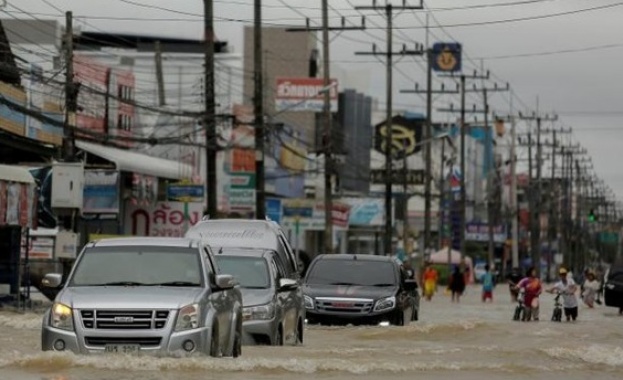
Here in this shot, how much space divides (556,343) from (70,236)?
16068 millimetres

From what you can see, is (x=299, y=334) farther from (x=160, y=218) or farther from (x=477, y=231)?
(x=477, y=231)

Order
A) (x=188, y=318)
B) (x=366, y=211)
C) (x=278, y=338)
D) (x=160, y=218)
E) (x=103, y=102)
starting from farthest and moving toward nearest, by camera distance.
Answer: (x=366, y=211)
(x=103, y=102)
(x=160, y=218)
(x=278, y=338)
(x=188, y=318)

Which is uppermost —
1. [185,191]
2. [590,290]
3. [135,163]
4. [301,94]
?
[301,94]

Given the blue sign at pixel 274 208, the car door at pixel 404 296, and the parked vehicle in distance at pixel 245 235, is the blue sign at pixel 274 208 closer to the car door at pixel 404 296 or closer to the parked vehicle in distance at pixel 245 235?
the car door at pixel 404 296

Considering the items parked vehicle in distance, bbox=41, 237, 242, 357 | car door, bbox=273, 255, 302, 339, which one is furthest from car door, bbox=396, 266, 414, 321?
parked vehicle in distance, bbox=41, 237, 242, 357

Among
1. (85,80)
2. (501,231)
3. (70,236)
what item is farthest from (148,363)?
(501,231)

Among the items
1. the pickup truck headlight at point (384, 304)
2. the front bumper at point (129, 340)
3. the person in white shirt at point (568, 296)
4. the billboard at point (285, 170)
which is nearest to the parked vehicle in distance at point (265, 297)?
the front bumper at point (129, 340)

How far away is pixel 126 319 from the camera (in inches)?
614

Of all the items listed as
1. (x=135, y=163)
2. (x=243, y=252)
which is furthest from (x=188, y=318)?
(x=135, y=163)

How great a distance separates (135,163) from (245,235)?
25.4 meters

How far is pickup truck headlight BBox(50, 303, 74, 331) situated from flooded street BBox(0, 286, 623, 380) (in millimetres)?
430

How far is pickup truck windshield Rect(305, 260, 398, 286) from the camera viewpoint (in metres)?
29.5

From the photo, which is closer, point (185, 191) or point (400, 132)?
point (185, 191)

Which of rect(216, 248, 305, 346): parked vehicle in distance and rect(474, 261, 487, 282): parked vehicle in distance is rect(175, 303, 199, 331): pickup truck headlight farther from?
rect(474, 261, 487, 282): parked vehicle in distance
